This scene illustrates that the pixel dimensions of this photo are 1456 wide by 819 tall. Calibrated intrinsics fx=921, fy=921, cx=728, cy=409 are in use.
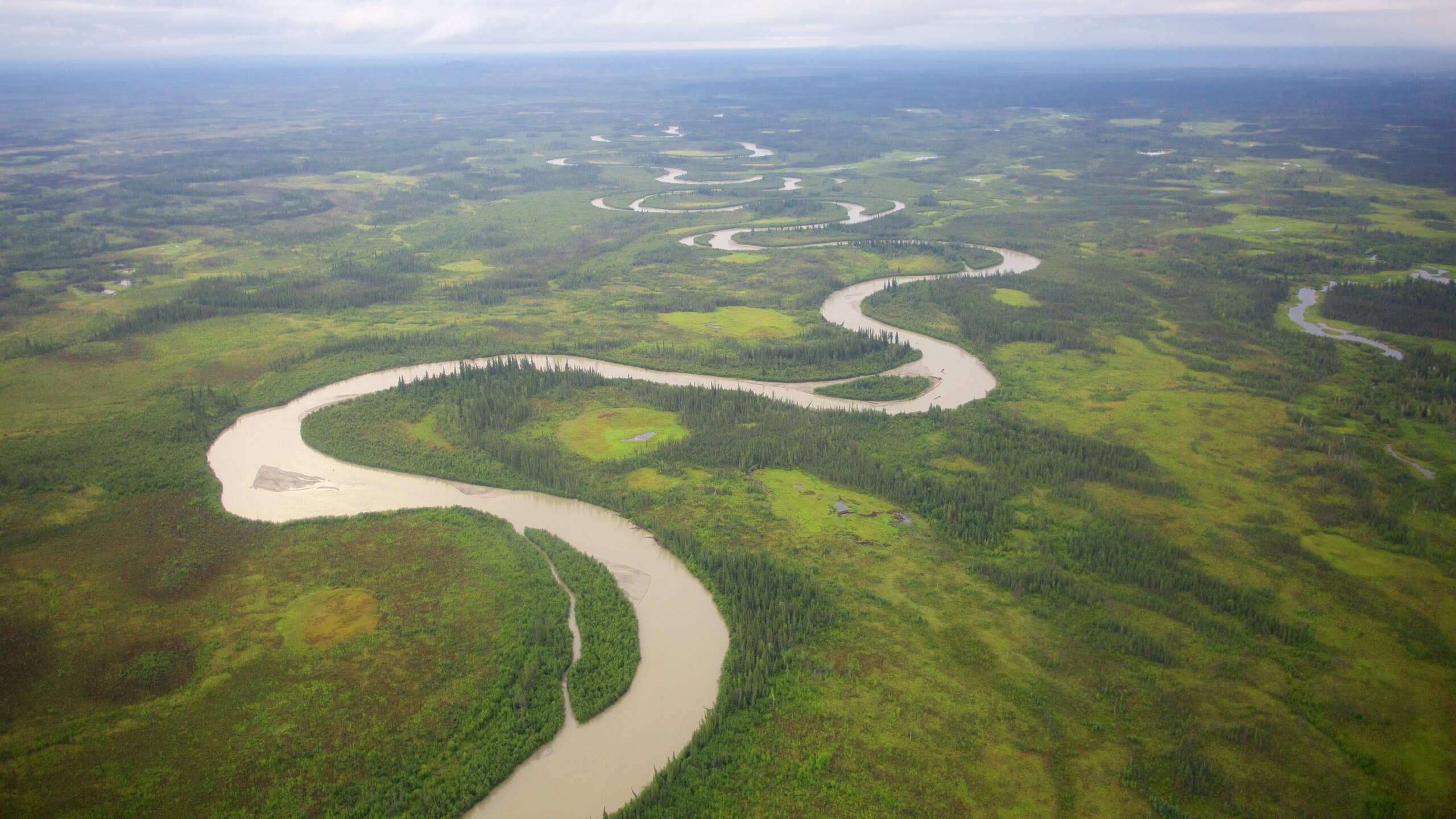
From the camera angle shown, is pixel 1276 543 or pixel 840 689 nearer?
pixel 840 689

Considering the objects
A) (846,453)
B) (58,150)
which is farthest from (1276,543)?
(58,150)

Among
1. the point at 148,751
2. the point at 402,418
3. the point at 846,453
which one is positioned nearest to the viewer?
the point at 148,751

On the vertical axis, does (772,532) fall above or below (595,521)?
above

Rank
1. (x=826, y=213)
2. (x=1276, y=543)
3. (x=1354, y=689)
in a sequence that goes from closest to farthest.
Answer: (x=1354, y=689) < (x=1276, y=543) < (x=826, y=213)

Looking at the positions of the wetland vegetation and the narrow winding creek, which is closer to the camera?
the wetland vegetation

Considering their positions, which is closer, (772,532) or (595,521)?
(772,532)

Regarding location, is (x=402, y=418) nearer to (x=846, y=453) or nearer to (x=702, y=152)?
(x=846, y=453)
